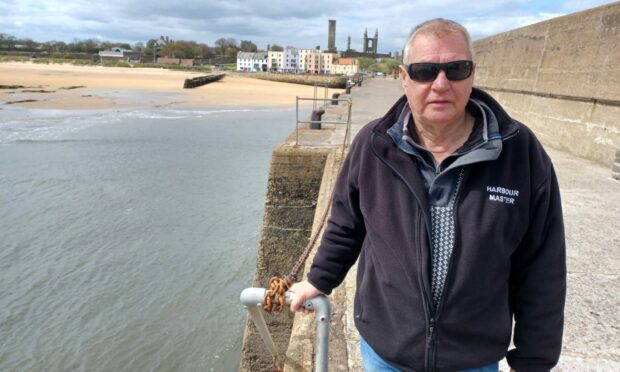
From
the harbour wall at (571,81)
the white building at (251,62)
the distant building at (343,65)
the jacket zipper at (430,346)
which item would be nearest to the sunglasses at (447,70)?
the jacket zipper at (430,346)

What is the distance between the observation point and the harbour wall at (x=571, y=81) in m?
7.04

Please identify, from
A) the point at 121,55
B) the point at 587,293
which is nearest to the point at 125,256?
the point at 587,293

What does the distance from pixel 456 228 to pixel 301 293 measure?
2.17 ft

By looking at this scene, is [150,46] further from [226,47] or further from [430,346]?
[430,346]

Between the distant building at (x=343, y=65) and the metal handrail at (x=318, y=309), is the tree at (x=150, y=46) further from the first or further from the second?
the metal handrail at (x=318, y=309)

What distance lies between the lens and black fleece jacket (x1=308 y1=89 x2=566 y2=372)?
1.47 meters

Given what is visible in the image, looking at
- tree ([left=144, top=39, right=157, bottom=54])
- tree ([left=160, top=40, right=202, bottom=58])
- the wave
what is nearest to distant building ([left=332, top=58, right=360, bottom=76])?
tree ([left=160, top=40, right=202, bottom=58])

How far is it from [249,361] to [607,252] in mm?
4018

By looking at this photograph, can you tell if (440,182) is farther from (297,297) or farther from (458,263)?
(297,297)

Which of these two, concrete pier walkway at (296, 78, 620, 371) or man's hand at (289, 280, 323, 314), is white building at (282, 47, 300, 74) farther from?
man's hand at (289, 280, 323, 314)

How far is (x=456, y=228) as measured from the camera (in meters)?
1.49

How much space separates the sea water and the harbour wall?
20.2 feet

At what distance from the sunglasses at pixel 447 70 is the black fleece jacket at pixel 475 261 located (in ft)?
0.52

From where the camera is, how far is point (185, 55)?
124 m
